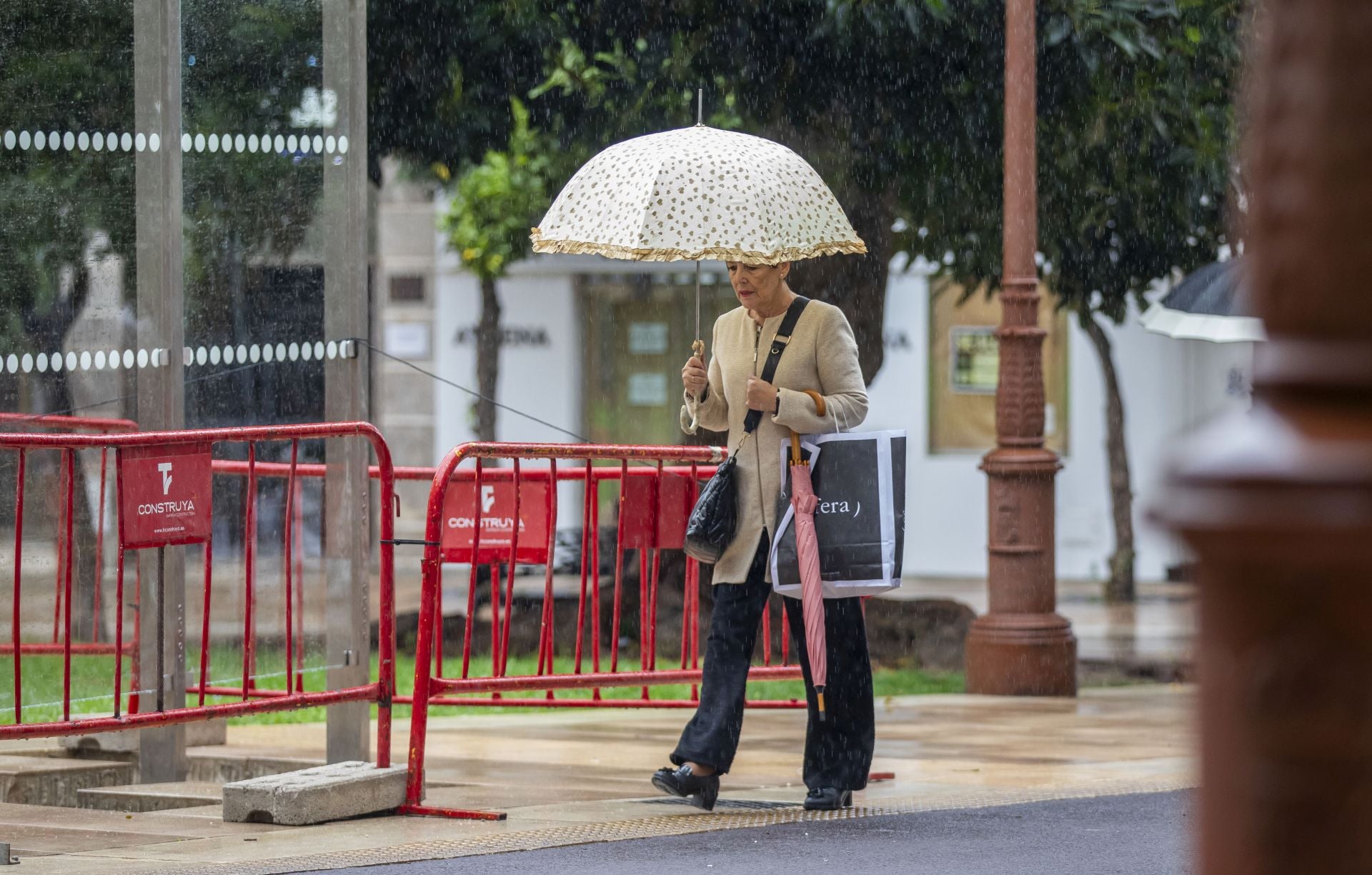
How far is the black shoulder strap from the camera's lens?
20.6ft

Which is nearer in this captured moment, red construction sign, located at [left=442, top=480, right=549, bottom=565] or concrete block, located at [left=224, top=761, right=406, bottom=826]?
concrete block, located at [left=224, top=761, right=406, bottom=826]

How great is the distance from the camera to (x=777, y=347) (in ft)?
20.7

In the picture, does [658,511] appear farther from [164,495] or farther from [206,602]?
[164,495]

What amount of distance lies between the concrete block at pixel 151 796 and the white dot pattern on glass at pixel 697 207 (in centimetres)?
211

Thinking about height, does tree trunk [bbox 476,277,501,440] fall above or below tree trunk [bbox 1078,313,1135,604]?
above

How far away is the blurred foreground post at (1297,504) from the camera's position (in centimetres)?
137

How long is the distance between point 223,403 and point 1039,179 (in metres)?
6.51

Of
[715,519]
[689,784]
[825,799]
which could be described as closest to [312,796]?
[689,784]

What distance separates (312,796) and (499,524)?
158cm

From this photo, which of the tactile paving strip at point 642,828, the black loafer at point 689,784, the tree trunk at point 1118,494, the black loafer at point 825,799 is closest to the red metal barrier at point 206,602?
the tactile paving strip at point 642,828

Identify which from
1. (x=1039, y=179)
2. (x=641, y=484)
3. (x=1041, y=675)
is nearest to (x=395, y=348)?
(x=1039, y=179)

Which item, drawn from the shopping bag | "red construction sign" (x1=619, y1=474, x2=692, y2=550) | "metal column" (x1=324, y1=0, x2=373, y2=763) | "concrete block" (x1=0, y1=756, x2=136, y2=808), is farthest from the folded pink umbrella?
"concrete block" (x1=0, y1=756, x2=136, y2=808)

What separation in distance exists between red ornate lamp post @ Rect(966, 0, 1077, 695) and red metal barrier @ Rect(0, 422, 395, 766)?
14.8ft

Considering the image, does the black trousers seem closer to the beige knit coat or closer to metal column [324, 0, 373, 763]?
the beige knit coat
